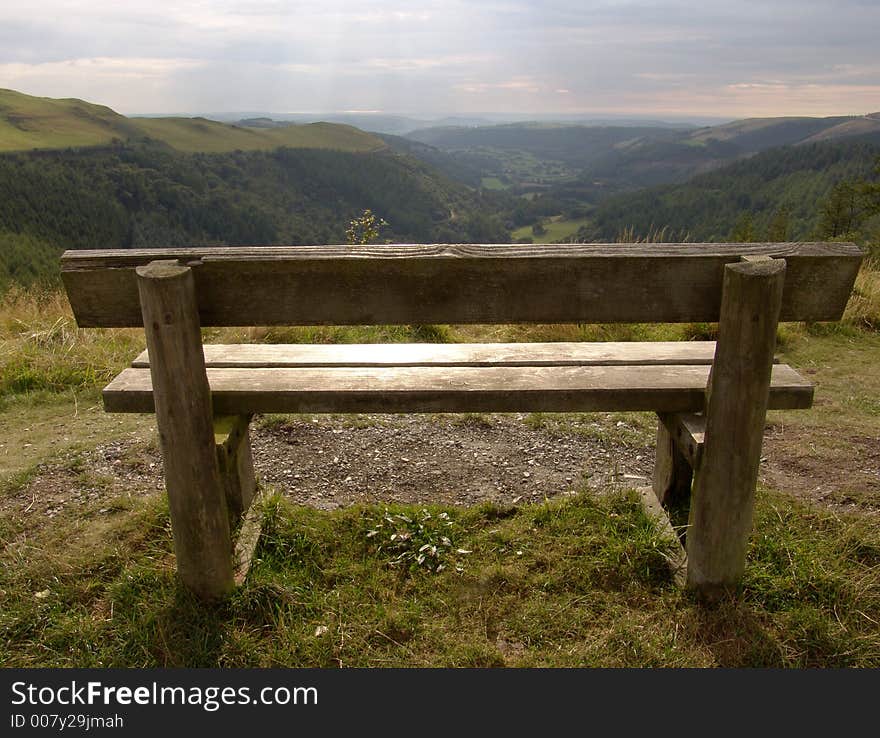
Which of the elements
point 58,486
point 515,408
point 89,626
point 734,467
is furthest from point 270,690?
point 58,486

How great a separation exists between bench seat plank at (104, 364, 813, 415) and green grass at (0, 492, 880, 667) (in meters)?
0.66

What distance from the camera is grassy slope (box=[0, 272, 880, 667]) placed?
227cm

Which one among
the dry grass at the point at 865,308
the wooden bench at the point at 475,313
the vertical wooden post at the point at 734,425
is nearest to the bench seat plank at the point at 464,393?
the wooden bench at the point at 475,313

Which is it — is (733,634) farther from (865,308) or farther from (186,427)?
(865,308)

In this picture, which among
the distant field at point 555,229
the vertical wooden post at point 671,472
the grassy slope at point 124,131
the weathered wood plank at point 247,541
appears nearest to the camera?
the weathered wood plank at point 247,541

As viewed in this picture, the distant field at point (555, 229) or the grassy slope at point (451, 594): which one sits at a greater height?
the grassy slope at point (451, 594)

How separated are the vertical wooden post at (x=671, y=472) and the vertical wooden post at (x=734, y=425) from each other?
57 cm

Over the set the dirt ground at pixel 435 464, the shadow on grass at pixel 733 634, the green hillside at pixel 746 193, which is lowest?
the green hillside at pixel 746 193

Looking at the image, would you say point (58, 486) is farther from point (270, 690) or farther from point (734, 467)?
point (734, 467)

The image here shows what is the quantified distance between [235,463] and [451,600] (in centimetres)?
112

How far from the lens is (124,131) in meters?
129

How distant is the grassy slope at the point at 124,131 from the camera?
11181 centimetres

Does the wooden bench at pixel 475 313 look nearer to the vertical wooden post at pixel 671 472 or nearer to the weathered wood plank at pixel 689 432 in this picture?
the weathered wood plank at pixel 689 432

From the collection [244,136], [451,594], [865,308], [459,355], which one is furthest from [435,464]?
[244,136]
